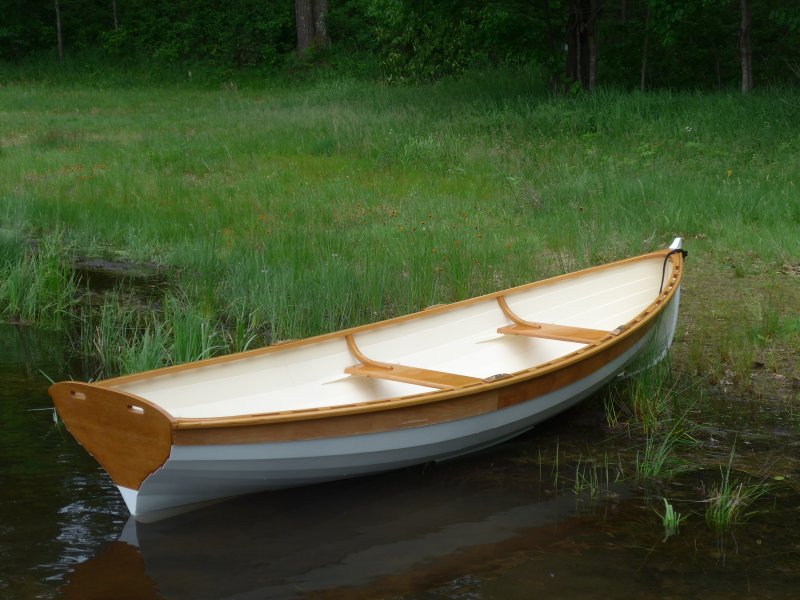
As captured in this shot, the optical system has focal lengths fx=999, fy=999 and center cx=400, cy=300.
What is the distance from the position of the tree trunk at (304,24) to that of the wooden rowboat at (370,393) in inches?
946

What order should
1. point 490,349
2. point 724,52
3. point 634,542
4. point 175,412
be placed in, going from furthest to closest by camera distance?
point 724,52, point 490,349, point 175,412, point 634,542

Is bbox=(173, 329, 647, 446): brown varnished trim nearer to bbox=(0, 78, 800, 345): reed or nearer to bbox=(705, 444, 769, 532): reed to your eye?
bbox=(705, 444, 769, 532): reed

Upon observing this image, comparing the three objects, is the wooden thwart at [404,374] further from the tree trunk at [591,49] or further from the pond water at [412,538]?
the tree trunk at [591,49]

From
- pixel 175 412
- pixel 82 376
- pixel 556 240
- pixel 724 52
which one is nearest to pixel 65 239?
pixel 82 376

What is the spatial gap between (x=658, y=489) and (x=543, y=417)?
952 mm

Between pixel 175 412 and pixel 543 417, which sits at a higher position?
pixel 175 412

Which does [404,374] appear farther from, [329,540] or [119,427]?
[119,427]

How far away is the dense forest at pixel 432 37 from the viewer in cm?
1808

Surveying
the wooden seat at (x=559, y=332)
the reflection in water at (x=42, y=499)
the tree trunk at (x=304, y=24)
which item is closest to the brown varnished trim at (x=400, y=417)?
the wooden seat at (x=559, y=332)

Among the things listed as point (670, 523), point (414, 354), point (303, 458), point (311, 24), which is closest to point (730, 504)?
point (670, 523)

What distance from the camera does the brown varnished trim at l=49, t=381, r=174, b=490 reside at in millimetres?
4754

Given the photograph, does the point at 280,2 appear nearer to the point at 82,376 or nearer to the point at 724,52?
the point at 724,52

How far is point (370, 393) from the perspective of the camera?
6441mm

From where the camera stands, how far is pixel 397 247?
31.3 ft
